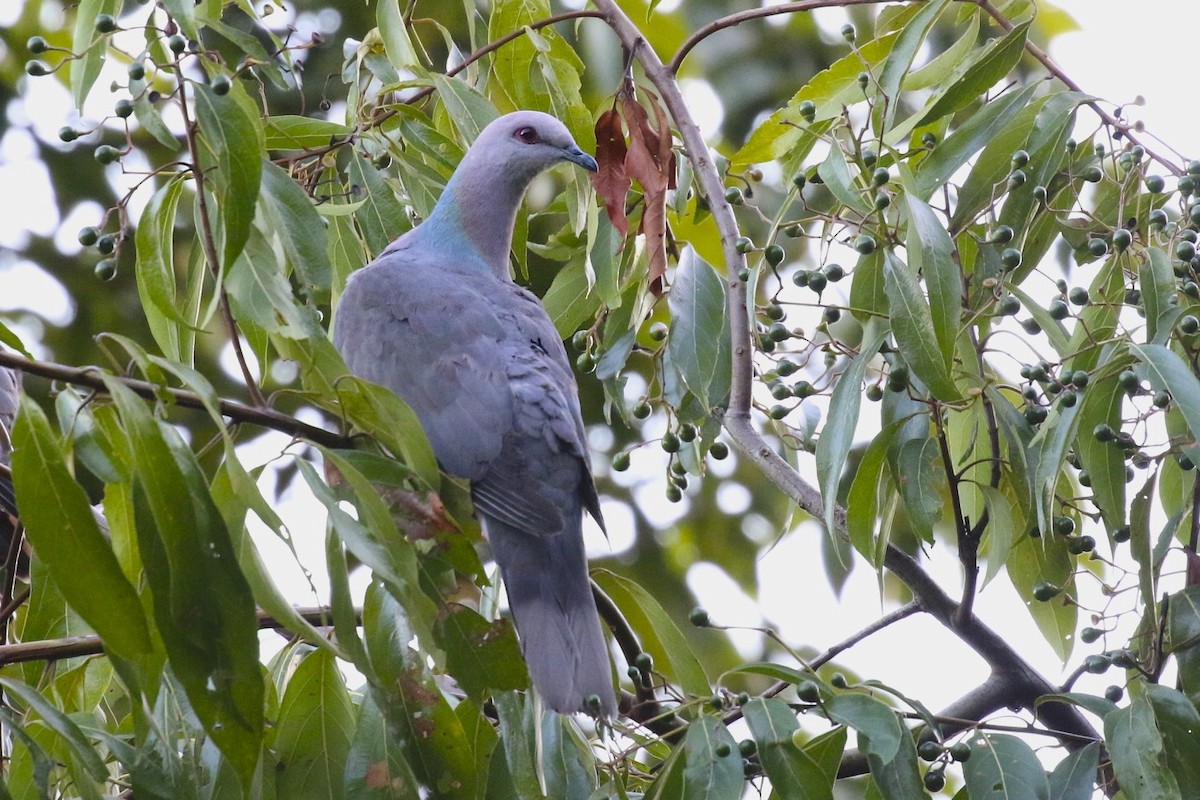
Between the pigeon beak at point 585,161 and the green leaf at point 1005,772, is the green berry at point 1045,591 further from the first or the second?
the pigeon beak at point 585,161

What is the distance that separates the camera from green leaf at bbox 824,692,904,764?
1.74 metres

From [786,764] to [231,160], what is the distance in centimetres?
108

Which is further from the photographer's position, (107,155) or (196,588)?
(107,155)

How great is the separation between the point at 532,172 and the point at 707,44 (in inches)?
82.4

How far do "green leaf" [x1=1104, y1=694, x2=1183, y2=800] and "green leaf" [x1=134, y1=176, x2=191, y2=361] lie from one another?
140cm

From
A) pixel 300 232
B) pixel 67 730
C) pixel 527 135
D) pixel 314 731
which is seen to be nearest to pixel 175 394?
pixel 300 232

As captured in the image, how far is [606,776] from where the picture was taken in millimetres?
2139

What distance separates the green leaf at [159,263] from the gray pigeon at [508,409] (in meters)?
0.63

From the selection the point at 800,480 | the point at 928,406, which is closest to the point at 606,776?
the point at 800,480

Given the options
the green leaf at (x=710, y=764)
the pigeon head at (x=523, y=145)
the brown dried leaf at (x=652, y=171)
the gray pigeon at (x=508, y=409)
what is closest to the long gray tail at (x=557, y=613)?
the gray pigeon at (x=508, y=409)

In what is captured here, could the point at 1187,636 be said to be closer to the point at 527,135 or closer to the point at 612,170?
the point at 612,170

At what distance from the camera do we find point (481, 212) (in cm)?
349

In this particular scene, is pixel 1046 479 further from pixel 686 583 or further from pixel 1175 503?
pixel 686 583

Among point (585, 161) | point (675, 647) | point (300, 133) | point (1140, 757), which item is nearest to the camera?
point (1140, 757)
